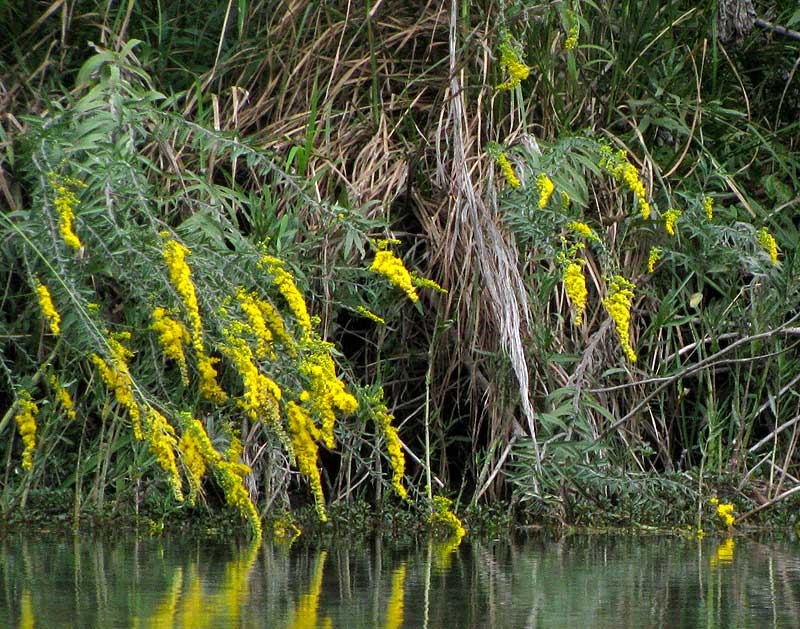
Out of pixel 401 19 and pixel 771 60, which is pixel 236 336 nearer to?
pixel 401 19

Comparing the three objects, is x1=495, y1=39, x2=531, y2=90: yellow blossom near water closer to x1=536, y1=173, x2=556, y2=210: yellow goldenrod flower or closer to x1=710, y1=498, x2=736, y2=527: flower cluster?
x1=536, y1=173, x2=556, y2=210: yellow goldenrod flower

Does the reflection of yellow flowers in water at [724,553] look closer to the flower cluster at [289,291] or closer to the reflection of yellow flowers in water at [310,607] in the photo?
the reflection of yellow flowers in water at [310,607]

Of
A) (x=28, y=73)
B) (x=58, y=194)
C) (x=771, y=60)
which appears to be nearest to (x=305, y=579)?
(x=58, y=194)

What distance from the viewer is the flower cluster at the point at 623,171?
4121 millimetres

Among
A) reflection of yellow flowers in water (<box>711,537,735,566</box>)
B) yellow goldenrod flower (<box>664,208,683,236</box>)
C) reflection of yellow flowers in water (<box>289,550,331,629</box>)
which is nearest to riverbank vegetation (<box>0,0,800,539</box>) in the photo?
yellow goldenrod flower (<box>664,208,683,236</box>)

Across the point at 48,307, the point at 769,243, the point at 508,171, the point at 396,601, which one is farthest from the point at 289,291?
the point at 769,243

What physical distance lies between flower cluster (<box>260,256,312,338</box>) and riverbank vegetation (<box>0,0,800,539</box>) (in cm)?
1

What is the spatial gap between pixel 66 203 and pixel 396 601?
4.79 feet

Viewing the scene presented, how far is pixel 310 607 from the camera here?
9.25 feet

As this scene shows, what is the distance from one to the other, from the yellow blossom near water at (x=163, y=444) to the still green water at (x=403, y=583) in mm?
207

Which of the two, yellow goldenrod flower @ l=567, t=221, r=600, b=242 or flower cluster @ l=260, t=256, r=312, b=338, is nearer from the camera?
flower cluster @ l=260, t=256, r=312, b=338

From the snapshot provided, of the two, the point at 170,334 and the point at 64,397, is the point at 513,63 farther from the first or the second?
the point at 64,397

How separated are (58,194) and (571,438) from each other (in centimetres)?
166

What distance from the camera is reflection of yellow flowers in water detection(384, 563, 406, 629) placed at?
105 inches
